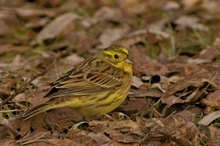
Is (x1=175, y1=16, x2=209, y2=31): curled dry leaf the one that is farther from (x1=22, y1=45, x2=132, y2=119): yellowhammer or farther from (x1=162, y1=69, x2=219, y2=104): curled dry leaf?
(x1=22, y1=45, x2=132, y2=119): yellowhammer

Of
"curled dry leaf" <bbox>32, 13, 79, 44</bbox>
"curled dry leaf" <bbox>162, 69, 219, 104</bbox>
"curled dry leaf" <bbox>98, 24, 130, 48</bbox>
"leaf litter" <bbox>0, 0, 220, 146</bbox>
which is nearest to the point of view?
"leaf litter" <bbox>0, 0, 220, 146</bbox>

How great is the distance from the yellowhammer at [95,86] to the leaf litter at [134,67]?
0.57 feet

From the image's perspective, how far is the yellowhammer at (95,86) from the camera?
634 cm

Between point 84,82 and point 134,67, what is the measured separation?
1468mm

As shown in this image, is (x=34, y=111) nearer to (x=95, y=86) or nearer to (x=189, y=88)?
(x=95, y=86)

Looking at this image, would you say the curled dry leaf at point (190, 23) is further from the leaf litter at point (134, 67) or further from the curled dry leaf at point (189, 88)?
the curled dry leaf at point (189, 88)

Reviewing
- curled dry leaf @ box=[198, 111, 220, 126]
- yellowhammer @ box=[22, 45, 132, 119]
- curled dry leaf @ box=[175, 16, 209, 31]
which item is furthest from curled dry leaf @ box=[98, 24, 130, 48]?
curled dry leaf @ box=[198, 111, 220, 126]

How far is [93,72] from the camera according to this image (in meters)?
6.91

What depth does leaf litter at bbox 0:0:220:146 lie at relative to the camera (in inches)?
240

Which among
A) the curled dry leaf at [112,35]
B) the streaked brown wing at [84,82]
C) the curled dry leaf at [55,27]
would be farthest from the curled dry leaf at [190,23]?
the streaked brown wing at [84,82]

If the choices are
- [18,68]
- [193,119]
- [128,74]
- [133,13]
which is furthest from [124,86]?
[133,13]

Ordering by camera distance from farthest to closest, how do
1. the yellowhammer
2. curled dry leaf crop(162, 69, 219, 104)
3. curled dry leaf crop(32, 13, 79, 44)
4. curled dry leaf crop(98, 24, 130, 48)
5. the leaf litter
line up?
curled dry leaf crop(32, 13, 79, 44) → curled dry leaf crop(98, 24, 130, 48) → curled dry leaf crop(162, 69, 219, 104) → the yellowhammer → the leaf litter

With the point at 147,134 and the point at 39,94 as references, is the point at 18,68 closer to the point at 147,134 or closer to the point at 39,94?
the point at 39,94

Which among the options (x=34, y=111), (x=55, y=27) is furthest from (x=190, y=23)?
(x=34, y=111)
